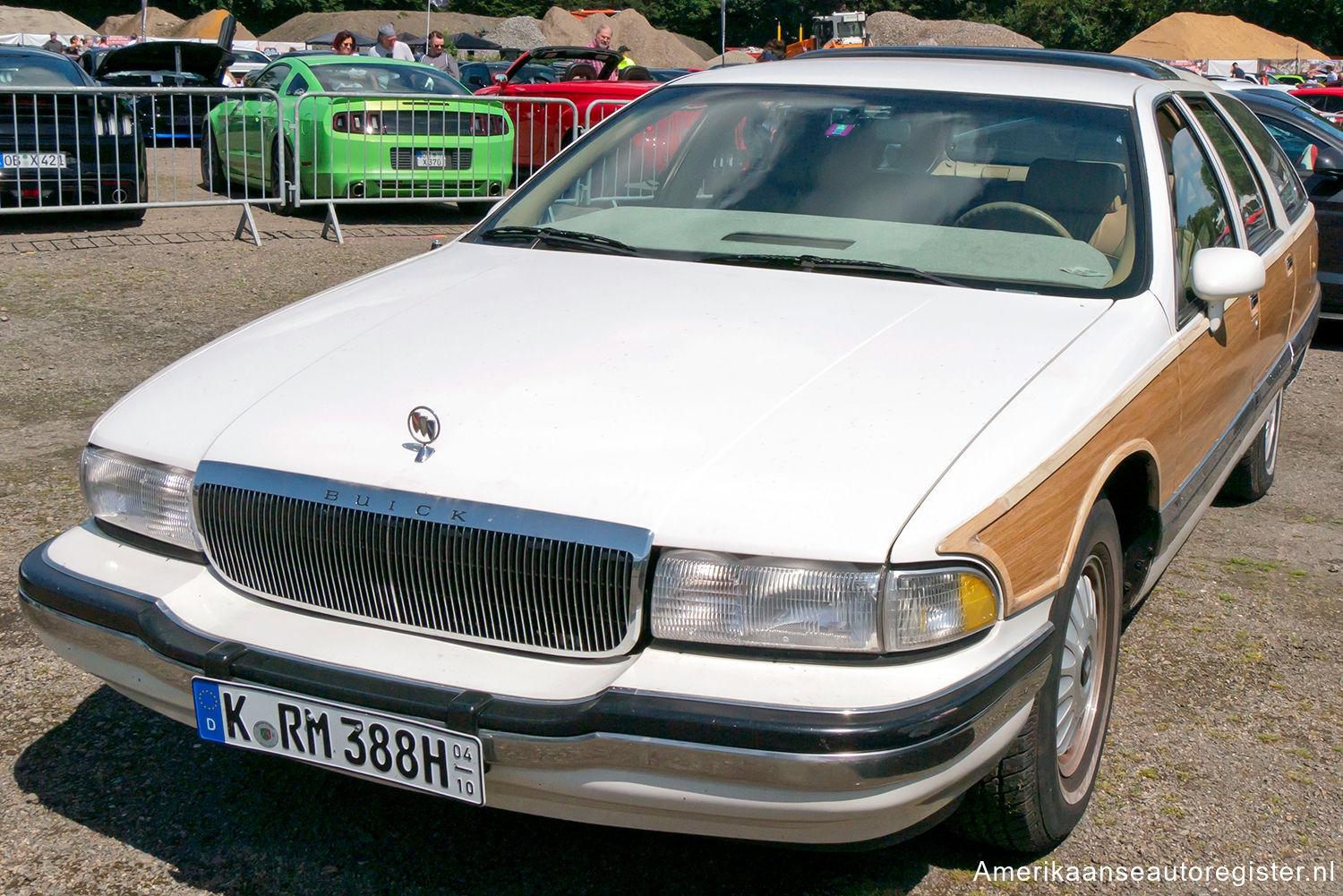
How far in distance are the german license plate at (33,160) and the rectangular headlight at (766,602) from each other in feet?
29.8

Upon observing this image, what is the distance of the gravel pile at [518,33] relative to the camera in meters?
67.1

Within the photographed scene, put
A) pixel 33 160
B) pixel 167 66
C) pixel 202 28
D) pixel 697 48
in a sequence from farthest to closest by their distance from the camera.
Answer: pixel 697 48
pixel 202 28
pixel 167 66
pixel 33 160

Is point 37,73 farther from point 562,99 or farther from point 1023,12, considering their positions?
point 1023,12

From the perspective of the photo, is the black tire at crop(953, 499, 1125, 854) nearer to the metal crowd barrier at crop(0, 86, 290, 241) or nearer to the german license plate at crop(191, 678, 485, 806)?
the german license plate at crop(191, 678, 485, 806)

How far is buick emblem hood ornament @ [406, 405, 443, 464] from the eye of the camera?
94.3 inches

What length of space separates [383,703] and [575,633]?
36cm

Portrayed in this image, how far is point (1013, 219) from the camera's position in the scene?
3.33 metres

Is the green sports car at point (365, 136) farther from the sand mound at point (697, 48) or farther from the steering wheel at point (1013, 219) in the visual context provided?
the sand mound at point (697, 48)

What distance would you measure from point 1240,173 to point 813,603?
3.04 m

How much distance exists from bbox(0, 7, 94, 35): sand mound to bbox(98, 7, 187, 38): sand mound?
17.2ft

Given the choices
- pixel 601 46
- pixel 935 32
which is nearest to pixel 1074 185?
pixel 601 46

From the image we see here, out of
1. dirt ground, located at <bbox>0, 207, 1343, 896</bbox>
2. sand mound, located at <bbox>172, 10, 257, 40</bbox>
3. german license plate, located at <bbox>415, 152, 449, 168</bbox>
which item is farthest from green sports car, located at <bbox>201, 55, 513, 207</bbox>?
sand mound, located at <bbox>172, 10, 257, 40</bbox>

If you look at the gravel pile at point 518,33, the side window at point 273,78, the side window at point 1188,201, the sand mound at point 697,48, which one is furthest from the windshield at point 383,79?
the sand mound at point 697,48

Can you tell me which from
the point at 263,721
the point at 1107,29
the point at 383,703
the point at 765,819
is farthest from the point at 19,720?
the point at 1107,29
